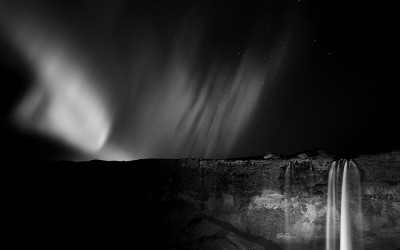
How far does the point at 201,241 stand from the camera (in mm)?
11234

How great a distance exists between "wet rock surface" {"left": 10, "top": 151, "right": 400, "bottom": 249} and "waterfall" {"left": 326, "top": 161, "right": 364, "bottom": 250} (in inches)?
9.3

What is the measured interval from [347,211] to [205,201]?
5.29m

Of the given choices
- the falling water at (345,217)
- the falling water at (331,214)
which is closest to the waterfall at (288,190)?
the falling water at (331,214)

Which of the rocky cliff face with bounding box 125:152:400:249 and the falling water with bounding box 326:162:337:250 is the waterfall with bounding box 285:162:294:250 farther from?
the falling water with bounding box 326:162:337:250

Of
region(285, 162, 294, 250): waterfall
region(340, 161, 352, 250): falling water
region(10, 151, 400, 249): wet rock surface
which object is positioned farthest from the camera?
region(285, 162, 294, 250): waterfall

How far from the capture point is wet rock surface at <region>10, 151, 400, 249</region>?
10875mm

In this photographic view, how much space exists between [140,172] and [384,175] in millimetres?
9355

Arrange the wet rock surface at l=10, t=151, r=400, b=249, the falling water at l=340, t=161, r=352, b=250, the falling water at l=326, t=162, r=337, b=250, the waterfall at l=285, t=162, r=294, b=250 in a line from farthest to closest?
the waterfall at l=285, t=162, r=294, b=250, the falling water at l=326, t=162, r=337, b=250, the wet rock surface at l=10, t=151, r=400, b=249, the falling water at l=340, t=161, r=352, b=250

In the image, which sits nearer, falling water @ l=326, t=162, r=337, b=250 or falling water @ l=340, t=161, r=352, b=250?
falling water @ l=340, t=161, r=352, b=250

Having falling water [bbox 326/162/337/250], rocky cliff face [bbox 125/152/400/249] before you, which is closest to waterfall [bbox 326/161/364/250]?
falling water [bbox 326/162/337/250]

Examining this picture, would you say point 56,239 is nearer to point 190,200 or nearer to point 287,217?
point 190,200

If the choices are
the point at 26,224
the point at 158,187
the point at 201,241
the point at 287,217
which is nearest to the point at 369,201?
the point at 287,217

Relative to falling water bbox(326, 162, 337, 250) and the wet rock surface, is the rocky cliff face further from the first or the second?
falling water bbox(326, 162, 337, 250)

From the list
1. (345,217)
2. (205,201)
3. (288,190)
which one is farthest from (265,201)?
(345,217)
